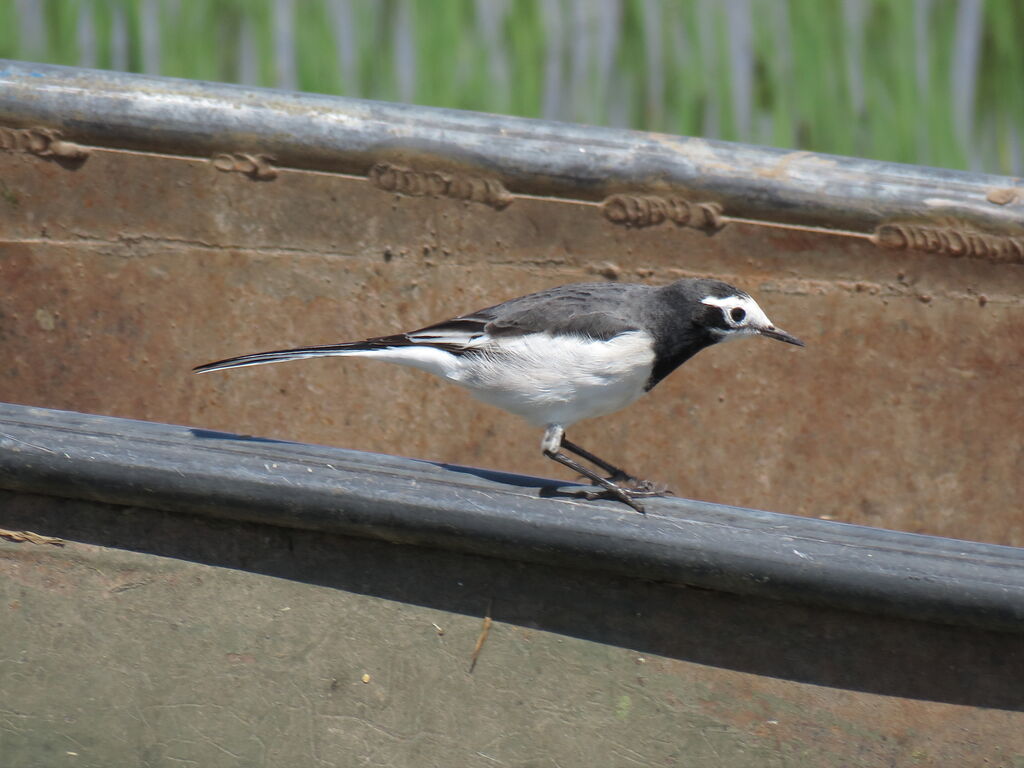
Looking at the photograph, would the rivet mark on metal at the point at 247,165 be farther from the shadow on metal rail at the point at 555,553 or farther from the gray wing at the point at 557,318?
the shadow on metal rail at the point at 555,553

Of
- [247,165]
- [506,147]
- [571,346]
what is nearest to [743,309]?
[571,346]

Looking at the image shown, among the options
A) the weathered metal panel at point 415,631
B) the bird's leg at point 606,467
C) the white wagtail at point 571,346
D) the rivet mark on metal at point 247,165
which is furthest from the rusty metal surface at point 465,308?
the weathered metal panel at point 415,631

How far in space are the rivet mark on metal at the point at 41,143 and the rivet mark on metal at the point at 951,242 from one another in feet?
7.52

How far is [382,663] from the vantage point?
197 centimetres

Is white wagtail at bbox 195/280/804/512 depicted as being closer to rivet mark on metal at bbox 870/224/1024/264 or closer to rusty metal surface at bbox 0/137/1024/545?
rusty metal surface at bbox 0/137/1024/545

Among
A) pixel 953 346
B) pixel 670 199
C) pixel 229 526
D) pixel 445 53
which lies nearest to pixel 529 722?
pixel 229 526

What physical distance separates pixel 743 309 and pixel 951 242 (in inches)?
38.0

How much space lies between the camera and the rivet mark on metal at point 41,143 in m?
3.21

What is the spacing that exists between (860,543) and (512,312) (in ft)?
3.54

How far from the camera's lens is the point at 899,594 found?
177cm

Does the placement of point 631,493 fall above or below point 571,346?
below

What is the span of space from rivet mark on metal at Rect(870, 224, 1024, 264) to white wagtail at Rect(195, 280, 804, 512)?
2.67 feet

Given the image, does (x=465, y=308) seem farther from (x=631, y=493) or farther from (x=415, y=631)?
(x=415, y=631)

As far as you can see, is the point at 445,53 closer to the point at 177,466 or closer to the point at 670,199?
the point at 670,199
